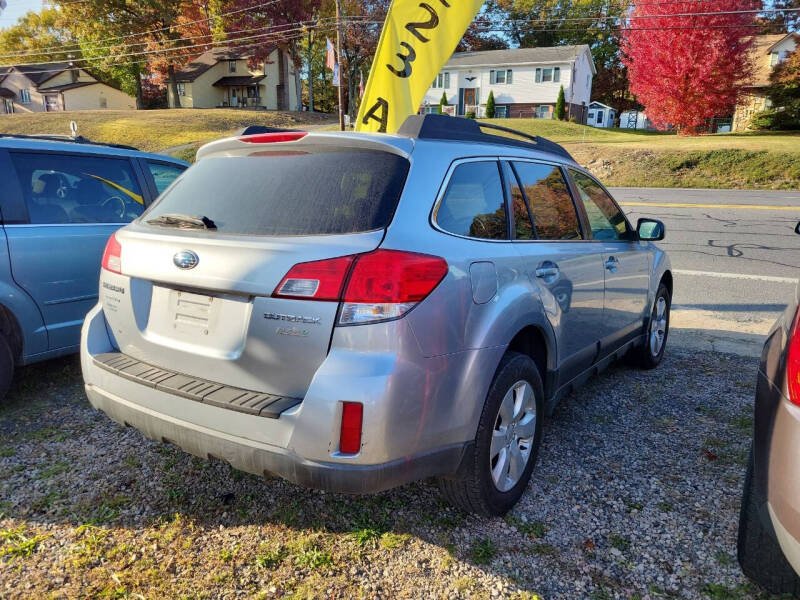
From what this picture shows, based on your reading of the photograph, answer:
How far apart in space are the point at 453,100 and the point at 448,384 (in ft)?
184

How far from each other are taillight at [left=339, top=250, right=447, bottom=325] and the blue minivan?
2.82 metres

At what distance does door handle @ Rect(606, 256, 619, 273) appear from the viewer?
3.97 meters

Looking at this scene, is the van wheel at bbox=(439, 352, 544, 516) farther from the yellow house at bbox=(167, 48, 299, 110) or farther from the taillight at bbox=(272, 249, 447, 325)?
the yellow house at bbox=(167, 48, 299, 110)

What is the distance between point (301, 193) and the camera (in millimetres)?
2566

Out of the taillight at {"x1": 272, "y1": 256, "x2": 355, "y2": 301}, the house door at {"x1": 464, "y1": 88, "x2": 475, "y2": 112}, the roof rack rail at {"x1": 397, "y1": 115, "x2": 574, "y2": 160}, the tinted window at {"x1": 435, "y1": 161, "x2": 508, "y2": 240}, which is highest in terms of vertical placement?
the house door at {"x1": 464, "y1": 88, "x2": 475, "y2": 112}

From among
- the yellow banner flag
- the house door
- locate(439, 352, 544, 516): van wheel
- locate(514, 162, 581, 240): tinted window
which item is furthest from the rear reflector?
the house door

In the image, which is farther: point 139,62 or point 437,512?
point 139,62

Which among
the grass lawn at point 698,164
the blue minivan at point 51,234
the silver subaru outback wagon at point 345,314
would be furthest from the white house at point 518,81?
the silver subaru outback wagon at point 345,314

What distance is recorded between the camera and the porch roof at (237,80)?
57669 millimetres

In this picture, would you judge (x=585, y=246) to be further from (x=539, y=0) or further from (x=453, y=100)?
(x=539, y=0)

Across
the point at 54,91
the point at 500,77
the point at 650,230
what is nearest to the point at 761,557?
the point at 650,230

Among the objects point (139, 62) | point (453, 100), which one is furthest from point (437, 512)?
point (139, 62)

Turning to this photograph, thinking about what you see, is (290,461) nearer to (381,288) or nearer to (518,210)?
(381,288)

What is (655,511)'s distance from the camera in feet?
9.87
